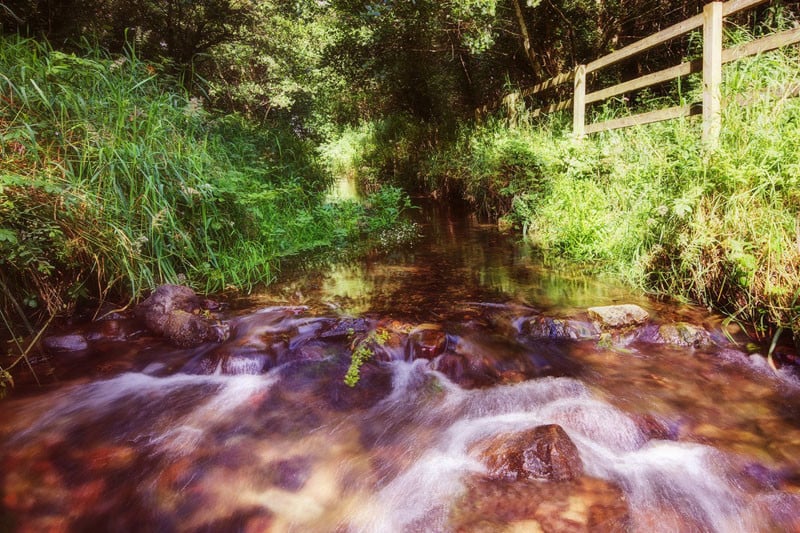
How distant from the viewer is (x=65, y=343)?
3201 millimetres

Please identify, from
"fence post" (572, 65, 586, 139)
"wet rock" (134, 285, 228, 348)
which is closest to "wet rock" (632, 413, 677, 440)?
"wet rock" (134, 285, 228, 348)

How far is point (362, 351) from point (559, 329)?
1519 mm

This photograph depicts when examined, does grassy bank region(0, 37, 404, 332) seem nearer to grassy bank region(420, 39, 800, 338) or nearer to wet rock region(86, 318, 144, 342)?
wet rock region(86, 318, 144, 342)

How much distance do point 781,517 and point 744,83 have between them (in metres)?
3.54

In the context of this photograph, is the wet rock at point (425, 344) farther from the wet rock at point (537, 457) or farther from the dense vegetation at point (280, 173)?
the dense vegetation at point (280, 173)

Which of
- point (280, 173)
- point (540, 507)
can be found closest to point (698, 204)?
point (540, 507)

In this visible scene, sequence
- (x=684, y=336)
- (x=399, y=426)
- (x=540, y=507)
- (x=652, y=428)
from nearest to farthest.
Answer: (x=540, y=507) < (x=652, y=428) < (x=399, y=426) < (x=684, y=336)

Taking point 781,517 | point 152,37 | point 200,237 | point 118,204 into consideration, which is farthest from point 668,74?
point 152,37

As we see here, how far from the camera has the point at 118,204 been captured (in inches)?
139

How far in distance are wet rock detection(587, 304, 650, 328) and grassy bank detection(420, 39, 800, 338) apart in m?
0.57

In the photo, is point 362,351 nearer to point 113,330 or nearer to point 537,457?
point 537,457

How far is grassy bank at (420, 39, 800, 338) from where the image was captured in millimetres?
2932

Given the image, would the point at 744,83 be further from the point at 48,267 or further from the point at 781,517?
the point at 48,267

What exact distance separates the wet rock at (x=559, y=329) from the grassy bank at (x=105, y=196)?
272 cm
